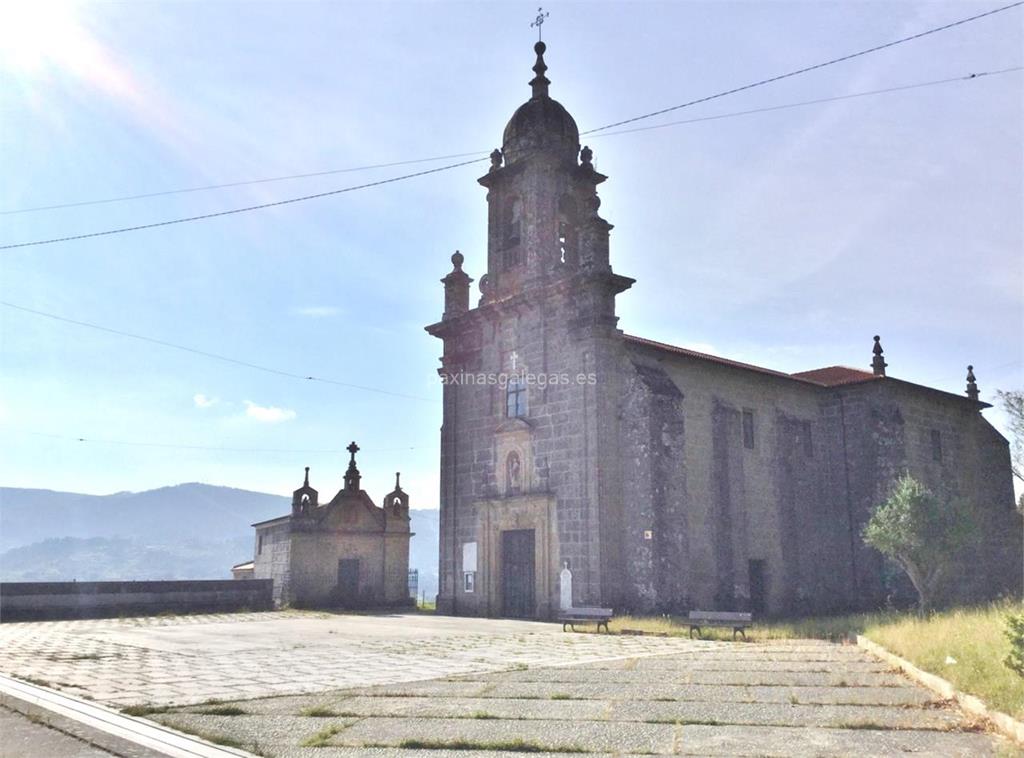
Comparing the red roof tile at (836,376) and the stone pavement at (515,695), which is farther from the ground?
the red roof tile at (836,376)

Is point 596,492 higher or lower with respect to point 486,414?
lower

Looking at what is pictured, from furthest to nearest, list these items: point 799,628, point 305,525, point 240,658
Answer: point 305,525, point 799,628, point 240,658

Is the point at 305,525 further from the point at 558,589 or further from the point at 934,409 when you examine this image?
the point at 934,409

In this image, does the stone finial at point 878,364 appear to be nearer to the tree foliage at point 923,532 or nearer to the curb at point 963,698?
Result: the tree foliage at point 923,532

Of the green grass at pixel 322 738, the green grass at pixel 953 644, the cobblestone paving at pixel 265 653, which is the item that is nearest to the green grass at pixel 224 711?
the cobblestone paving at pixel 265 653

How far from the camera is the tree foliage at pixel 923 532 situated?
865 inches

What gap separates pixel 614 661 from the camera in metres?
12.6

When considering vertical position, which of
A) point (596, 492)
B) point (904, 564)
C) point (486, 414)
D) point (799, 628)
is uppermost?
point (486, 414)

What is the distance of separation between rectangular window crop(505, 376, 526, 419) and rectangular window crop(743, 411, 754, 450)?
7.84 metres

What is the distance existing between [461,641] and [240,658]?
16.3 feet

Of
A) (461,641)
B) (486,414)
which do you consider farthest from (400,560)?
(461,641)

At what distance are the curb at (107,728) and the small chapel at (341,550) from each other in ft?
72.6

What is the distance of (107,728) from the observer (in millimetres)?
7309

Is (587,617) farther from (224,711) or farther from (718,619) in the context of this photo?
(224,711)
